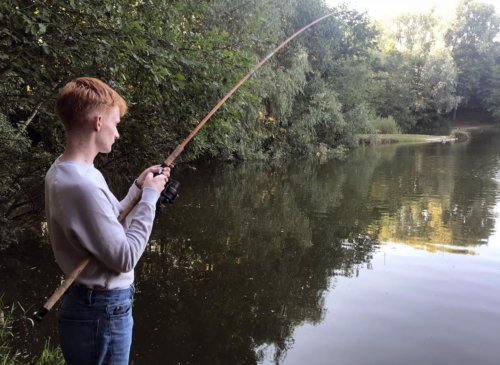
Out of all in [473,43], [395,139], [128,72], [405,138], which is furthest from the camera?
[473,43]

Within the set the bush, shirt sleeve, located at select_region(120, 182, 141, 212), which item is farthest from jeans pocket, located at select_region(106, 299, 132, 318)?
the bush

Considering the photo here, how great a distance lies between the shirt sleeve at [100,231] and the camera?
1.63 metres

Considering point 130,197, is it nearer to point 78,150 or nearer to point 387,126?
point 78,150

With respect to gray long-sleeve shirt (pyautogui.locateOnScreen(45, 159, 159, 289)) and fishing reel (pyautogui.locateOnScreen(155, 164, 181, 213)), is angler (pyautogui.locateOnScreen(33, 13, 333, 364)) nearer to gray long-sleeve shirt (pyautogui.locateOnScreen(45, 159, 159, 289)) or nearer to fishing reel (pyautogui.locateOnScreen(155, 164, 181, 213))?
gray long-sleeve shirt (pyautogui.locateOnScreen(45, 159, 159, 289))

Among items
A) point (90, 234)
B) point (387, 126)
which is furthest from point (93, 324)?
point (387, 126)

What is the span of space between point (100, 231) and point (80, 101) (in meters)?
0.47

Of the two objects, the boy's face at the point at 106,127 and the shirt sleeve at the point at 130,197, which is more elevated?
the boy's face at the point at 106,127

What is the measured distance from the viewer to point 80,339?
69.9 inches

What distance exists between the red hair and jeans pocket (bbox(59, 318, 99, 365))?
0.72 m

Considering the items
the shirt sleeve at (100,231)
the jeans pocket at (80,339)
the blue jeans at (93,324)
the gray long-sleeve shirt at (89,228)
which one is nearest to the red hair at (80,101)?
the gray long-sleeve shirt at (89,228)

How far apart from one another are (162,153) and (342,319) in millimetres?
3651

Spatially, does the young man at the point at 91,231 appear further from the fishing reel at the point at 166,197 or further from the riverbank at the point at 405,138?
the riverbank at the point at 405,138

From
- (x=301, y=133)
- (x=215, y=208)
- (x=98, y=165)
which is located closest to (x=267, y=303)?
(x=98, y=165)

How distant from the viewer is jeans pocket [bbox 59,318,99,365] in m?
1.76
